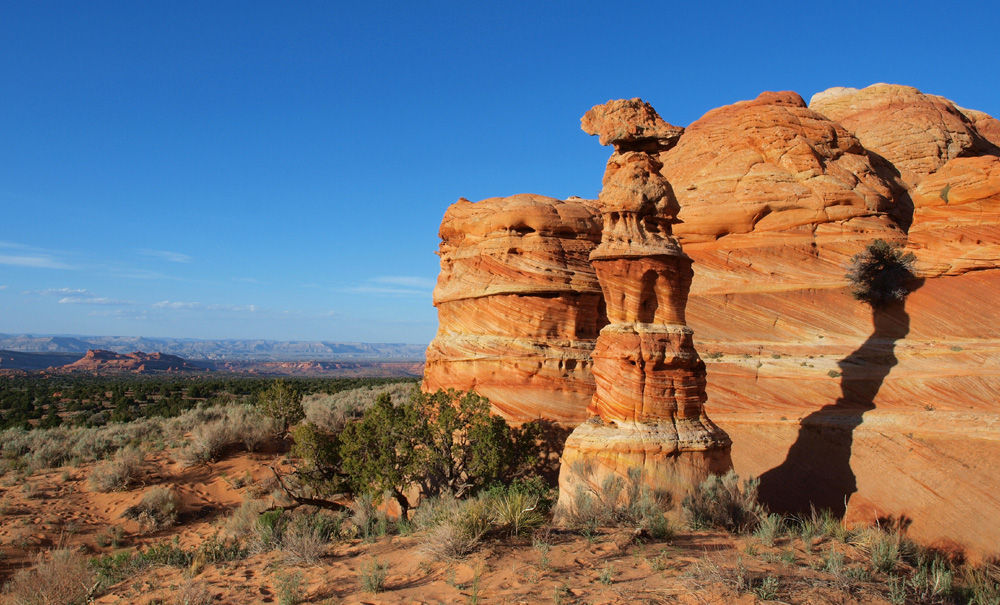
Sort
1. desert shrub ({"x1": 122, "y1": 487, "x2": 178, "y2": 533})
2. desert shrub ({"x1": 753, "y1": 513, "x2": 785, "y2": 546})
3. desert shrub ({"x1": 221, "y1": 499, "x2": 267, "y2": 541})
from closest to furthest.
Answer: desert shrub ({"x1": 753, "y1": 513, "x2": 785, "y2": 546}) → desert shrub ({"x1": 221, "y1": 499, "x2": 267, "y2": 541}) → desert shrub ({"x1": 122, "y1": 487, "x2": 178, "y2": 533})

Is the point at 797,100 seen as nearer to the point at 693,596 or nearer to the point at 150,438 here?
the point at 693,596

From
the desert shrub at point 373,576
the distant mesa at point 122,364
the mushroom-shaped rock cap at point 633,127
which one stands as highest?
the mushroom-shaped rock cap at point 633,127

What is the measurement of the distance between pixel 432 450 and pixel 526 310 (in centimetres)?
561

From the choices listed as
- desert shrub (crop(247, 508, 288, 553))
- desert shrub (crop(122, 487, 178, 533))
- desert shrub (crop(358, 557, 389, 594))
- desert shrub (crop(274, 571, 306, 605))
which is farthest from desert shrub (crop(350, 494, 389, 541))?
desert shrub (crop(122, 487, 178, 533))

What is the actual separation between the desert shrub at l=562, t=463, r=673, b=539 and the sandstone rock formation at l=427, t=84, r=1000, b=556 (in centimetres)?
143

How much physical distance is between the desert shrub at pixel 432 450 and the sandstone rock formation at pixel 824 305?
2.54m

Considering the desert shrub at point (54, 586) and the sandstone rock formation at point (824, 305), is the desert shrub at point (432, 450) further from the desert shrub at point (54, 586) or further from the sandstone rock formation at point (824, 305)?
the desert shrub at point (54, 586)

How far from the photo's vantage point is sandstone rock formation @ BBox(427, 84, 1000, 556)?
39.7 feet

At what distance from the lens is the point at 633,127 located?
464 inches

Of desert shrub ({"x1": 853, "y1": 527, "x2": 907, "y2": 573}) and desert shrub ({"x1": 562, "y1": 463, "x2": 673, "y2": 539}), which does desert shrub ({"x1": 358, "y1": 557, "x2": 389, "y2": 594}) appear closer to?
desert shrub ({"x1": 562, "y1": 463, "x2": 673, "y2": 539})

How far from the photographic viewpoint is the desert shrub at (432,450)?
567 inches

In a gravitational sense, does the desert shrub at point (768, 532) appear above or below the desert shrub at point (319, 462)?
above

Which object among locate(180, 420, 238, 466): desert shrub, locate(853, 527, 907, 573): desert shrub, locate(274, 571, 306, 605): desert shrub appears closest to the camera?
locate(274, 571, 306, 605): desert shrub

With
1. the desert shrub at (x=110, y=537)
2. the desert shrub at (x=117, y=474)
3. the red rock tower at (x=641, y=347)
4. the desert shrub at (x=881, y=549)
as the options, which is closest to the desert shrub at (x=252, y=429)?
the desert shrub at (x=117, y=474)
